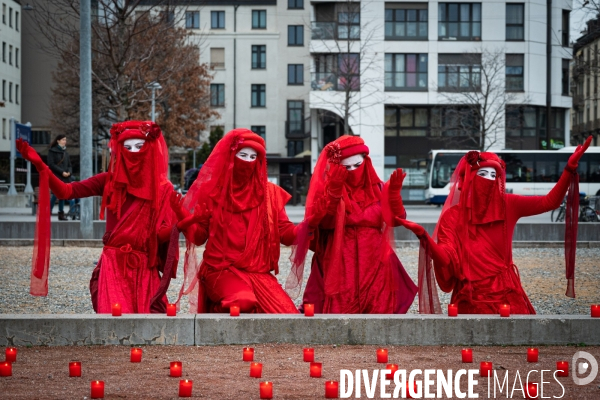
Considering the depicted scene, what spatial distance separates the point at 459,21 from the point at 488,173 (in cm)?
4251

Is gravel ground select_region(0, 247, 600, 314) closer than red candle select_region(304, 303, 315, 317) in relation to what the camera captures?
No

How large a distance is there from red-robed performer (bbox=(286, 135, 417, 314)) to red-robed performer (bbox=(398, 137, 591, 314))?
35 centimetres

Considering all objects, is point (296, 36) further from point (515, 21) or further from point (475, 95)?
point (475, 95)

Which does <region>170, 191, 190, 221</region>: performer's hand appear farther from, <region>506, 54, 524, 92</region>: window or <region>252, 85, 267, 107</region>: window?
<region>252, 85, 267, 107</region>: window

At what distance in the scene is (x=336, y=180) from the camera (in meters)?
7.55

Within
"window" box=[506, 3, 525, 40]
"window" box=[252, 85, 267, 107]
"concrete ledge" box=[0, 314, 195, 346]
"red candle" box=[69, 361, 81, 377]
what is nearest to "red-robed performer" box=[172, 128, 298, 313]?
"concrete ledge" box=[0, 314, 195, 346]

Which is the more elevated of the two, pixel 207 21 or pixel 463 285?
pixel 207 21

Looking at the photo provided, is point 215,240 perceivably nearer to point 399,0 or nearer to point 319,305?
point 319,305

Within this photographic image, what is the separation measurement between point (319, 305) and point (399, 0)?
42804mm

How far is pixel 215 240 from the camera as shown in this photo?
7.79 m

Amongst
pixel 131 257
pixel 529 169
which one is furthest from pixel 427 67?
pixel 131 257

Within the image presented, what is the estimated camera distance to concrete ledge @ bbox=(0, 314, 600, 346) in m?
6.78

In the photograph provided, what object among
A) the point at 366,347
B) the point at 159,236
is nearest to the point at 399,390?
the point at 366,347

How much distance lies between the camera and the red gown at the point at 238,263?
7605 mm
